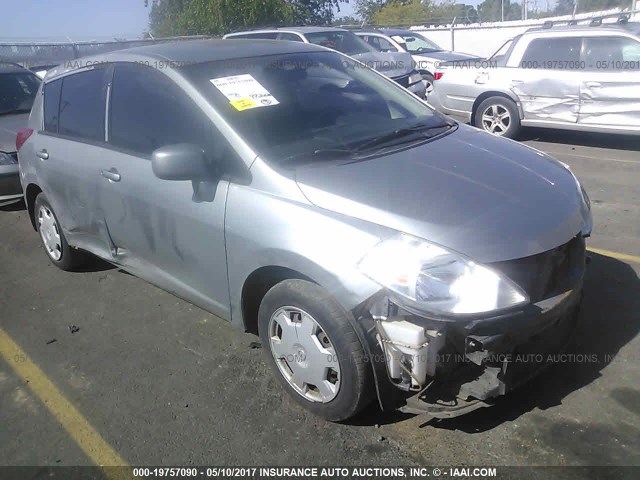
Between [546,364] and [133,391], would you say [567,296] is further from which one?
[133,391]

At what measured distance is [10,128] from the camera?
23.2ft

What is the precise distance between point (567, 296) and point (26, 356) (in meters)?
3.31

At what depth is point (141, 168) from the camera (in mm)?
3551

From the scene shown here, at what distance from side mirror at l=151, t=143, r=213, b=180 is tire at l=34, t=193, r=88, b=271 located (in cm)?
214

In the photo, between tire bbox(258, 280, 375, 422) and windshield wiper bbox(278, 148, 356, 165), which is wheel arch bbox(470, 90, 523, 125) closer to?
windshield wiper bbox(278, 148, 356, 165)

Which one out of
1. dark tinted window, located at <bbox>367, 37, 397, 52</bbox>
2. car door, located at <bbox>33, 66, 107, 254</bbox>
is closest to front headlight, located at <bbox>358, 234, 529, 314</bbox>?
car door, located at <bbox>33, 66, 107, 254</bbox>

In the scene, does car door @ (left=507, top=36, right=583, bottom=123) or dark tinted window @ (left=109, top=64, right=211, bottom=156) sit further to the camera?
car door @ (left=507, top=36, right=583, bottom=123)

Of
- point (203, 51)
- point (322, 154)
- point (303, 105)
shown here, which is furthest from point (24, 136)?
point (322, 154)

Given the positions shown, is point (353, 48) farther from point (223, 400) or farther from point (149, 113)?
point (223, 400)

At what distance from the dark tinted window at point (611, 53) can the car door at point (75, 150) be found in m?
6.53

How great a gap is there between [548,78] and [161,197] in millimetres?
6599

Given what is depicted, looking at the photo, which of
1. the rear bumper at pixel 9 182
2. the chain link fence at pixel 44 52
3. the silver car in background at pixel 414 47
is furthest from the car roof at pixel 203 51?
the chain link fence at pixel 44 52

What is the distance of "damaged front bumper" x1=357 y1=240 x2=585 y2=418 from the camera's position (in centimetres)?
242

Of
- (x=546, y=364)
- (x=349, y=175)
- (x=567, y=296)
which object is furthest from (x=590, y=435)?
(x=349, y=175)
